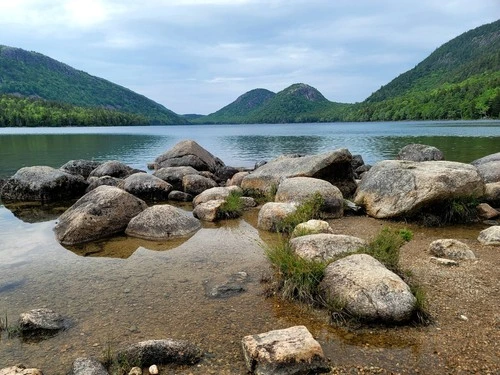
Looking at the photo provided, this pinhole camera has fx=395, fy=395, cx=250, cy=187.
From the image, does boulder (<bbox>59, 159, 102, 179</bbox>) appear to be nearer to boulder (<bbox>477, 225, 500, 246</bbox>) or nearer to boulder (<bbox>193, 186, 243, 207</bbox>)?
boulder (<bbox>193, 186, 243, 207</bbox>)

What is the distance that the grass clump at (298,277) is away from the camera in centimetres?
800

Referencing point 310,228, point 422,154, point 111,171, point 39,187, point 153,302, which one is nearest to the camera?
point 153,302

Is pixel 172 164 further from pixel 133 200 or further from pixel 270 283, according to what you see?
pixel 270 283

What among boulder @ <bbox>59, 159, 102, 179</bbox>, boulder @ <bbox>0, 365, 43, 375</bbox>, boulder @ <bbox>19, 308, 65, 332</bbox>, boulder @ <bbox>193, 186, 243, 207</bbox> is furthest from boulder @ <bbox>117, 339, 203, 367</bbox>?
boulder @ <bbox>59, 159, 102, 179</bbox>

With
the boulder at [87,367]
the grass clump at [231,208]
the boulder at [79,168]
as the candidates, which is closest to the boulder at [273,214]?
the grass clump at [231,208]

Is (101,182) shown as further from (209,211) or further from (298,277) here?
(298,277)

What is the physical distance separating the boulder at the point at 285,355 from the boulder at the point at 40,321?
12.1 feet

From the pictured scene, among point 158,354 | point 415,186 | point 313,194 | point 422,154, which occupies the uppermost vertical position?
point 415,186

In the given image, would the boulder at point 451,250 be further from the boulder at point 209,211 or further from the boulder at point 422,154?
the boulder at point 422,154

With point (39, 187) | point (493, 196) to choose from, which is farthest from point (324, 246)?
point (39, 187)

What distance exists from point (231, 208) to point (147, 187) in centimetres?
644

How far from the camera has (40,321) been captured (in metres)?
7.26

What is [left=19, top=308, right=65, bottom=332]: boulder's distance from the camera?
719 cm

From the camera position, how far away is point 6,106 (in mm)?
160375
